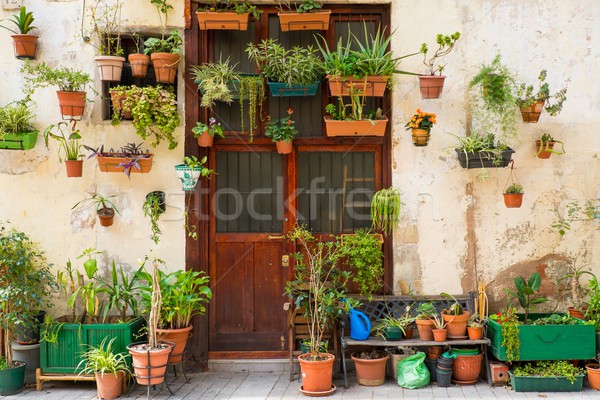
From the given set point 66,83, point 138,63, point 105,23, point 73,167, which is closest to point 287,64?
point 138,63

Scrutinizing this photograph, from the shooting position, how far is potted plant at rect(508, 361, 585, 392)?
605cm

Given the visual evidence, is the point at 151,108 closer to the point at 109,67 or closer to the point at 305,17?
the point at 109,67

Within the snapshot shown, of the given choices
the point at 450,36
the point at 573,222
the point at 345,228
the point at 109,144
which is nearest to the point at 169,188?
the point at 109,144

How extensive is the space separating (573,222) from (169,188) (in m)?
4.22

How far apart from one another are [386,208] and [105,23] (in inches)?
137

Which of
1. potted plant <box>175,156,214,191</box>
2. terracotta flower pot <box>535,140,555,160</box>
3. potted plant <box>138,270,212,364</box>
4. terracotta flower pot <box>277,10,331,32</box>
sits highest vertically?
terracotta flower pot <box>277,10,331,32</box>

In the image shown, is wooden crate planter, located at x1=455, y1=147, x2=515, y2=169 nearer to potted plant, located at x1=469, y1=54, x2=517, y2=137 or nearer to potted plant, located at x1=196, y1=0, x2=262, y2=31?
potted plant, located at x1=469, y1=54, x2=517, y2=137

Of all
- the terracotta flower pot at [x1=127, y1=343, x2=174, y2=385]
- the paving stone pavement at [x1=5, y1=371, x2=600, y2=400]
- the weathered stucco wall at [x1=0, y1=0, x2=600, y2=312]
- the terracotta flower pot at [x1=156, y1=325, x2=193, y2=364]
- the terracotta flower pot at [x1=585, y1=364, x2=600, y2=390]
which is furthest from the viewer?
the weathered stucco wall at [x1=0, y1=0, x2=600, y2=312]

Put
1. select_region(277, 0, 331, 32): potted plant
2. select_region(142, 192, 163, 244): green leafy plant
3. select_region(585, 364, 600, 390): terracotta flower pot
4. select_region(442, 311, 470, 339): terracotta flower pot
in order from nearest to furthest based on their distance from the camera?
1. select_region(585, 364, 600, 390): terracotta flower pot
2. select_region(442, 311, 470, 339): terracotta flower pot
3. select_region(277, 0, 331, 32): potted plant
4. select_region(142, 192, 163, 244): green leafy plant

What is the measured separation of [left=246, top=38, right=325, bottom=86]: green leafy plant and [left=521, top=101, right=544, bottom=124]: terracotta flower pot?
2087mm

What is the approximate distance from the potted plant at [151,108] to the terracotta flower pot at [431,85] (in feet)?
8.16

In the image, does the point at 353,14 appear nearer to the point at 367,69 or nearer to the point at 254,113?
the point at 367,69

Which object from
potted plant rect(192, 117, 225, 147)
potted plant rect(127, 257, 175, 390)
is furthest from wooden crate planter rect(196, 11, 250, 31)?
potted plant rect(127, 257, 175, 390)

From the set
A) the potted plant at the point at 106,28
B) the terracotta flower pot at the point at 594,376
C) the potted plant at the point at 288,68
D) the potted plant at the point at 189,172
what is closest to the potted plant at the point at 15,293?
the potted plant at the point at 189,172
